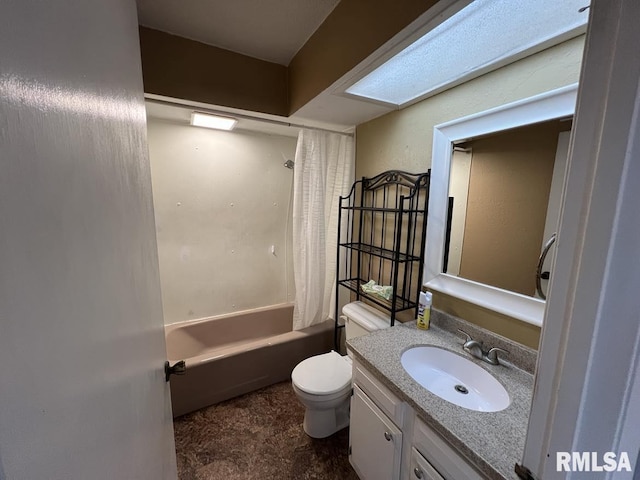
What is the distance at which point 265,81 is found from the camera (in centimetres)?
175

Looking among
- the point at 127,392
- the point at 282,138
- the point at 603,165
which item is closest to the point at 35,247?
the point at 127,392

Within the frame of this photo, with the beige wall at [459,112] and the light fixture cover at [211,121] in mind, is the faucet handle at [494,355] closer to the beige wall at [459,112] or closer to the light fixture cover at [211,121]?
the beige wall at [459,112]

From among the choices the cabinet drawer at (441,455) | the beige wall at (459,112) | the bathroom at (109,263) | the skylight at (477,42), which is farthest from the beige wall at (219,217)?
the cabinet drawer at (441,455)

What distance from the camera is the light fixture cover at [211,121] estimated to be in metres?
1.82

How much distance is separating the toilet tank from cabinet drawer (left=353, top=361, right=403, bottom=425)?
1.26 feet

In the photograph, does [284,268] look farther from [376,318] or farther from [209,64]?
[209,64]

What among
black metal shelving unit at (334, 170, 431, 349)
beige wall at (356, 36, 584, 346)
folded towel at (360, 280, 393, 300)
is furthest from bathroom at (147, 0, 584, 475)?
folded towel at (360, 280, 393, 300)

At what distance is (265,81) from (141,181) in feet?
4.28

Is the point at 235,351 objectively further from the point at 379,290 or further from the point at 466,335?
the point at 466,335

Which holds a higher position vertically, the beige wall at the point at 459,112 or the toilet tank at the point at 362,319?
the beige wall at the point at 459,112

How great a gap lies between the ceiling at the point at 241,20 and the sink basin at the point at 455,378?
174 cm

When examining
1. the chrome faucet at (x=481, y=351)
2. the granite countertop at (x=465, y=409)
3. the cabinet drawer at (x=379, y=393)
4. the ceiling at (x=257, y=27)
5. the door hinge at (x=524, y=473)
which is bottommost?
the cabinet drawer at (x=379, y=393)

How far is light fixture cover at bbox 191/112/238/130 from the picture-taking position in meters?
1.82

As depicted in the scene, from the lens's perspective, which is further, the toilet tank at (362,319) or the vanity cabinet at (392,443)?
the toilet tank at (362,319)
